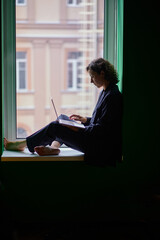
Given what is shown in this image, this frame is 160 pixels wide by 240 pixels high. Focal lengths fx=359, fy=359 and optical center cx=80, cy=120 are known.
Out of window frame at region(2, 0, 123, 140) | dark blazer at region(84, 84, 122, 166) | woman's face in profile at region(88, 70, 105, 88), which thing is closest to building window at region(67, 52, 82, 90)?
window frame at region(2, 0, 123, 140)

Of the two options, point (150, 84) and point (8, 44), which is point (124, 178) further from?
point (8, 44)

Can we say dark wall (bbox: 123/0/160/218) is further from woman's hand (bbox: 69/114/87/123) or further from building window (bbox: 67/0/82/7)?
building window (bbox: 67/0/82/7)

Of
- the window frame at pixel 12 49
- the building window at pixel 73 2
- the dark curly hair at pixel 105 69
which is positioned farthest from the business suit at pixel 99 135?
the building window at pixel 73 2

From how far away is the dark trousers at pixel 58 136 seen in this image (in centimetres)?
288

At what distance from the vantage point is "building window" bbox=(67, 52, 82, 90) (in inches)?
133

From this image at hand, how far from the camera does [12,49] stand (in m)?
3.25

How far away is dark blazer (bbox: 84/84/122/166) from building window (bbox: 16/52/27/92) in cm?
81

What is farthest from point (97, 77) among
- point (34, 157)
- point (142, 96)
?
point (34, 157)

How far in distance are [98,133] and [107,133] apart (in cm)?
8

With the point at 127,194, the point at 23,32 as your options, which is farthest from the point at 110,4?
the point at 127,194

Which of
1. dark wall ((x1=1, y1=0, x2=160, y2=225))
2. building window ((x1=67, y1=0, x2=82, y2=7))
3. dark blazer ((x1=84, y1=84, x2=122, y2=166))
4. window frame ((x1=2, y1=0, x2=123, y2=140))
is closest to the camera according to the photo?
dark blazer ((x1=84, y1=84, x2=122, y2=166))

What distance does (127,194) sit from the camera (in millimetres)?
3121

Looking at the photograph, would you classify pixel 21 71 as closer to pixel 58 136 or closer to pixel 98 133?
pixel 58 136

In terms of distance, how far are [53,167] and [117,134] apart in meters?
0.60
